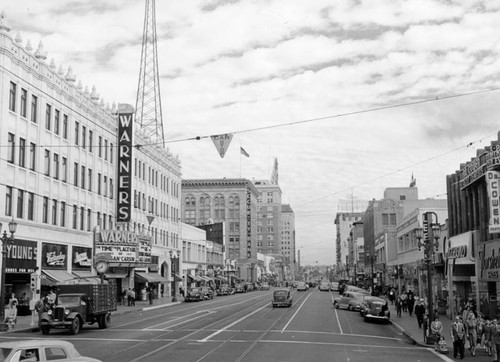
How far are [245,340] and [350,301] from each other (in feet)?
86.4

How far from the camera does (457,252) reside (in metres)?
36.2

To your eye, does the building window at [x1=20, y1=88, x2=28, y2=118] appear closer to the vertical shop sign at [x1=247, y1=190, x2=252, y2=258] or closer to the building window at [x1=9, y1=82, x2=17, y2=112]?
the building window at [x1=9, y1=82, x2=17, y2=112]

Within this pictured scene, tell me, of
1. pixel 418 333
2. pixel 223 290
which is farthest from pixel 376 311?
pixel 223 290

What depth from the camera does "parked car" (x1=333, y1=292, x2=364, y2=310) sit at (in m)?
50.1

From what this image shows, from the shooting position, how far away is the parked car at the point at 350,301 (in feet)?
164

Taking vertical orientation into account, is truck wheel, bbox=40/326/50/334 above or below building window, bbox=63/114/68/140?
below

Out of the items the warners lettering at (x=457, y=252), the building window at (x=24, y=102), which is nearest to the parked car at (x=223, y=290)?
the building window at (x=24, y=102)

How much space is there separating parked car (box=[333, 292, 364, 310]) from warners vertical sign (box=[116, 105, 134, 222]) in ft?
76.8

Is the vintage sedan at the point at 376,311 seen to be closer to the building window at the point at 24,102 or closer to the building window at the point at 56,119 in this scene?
the building window at the point at 24,102

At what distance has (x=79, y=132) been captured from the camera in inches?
2126

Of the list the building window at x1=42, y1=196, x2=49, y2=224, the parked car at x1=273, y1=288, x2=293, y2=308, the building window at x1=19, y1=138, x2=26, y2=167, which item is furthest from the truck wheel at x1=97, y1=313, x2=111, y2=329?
the parked car at x1=273, y1=288, x2=293, y2=308

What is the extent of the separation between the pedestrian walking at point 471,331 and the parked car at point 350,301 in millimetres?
25273

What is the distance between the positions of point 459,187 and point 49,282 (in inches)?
1165

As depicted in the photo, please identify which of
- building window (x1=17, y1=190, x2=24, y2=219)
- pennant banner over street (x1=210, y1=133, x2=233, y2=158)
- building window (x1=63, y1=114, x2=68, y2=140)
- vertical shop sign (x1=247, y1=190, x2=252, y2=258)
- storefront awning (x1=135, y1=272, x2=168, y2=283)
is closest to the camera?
pennant banner over street (x1=210, y1=133, x2=233, y2=158)
